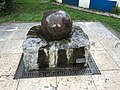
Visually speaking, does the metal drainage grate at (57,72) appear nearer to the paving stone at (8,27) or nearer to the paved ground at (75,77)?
the paved ground at (75,77)

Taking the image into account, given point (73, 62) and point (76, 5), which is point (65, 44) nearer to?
point (73, 62)

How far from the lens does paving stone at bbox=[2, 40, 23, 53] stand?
5247 mm

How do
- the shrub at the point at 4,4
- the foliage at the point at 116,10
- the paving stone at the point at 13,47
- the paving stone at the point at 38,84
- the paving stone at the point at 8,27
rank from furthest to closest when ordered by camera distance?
the foliage at the point at 116,10
the shrub at the point at 4,4
the paving stone at the point at 8,27
the paving stone at the point at 13,47
the paving stone at the point at 38,84

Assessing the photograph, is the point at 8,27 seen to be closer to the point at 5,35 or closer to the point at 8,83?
the point at 5,35

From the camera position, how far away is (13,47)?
5.50 meters

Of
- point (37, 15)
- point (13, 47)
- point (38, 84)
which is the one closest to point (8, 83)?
point (38, 84)

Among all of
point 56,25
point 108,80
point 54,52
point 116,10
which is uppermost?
point 56,25

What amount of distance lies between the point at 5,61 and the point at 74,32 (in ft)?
6.24

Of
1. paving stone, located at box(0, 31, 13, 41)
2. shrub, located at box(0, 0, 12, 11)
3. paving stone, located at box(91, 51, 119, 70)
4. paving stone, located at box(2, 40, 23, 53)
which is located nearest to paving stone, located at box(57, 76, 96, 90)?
paving stone, located at box(91, 51, 119, 70)

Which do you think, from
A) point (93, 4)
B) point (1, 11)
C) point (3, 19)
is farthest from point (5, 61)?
point (93, 4)

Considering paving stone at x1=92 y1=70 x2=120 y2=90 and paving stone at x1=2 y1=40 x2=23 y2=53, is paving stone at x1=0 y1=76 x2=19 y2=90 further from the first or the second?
paving stone at x1=92 y1=70 x2=120 y2=90

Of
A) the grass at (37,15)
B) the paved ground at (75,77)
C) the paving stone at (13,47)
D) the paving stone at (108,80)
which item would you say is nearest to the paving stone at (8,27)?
the paved ground at (75,77)

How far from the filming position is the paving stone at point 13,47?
5.25m

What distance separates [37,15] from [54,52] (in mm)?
5148
